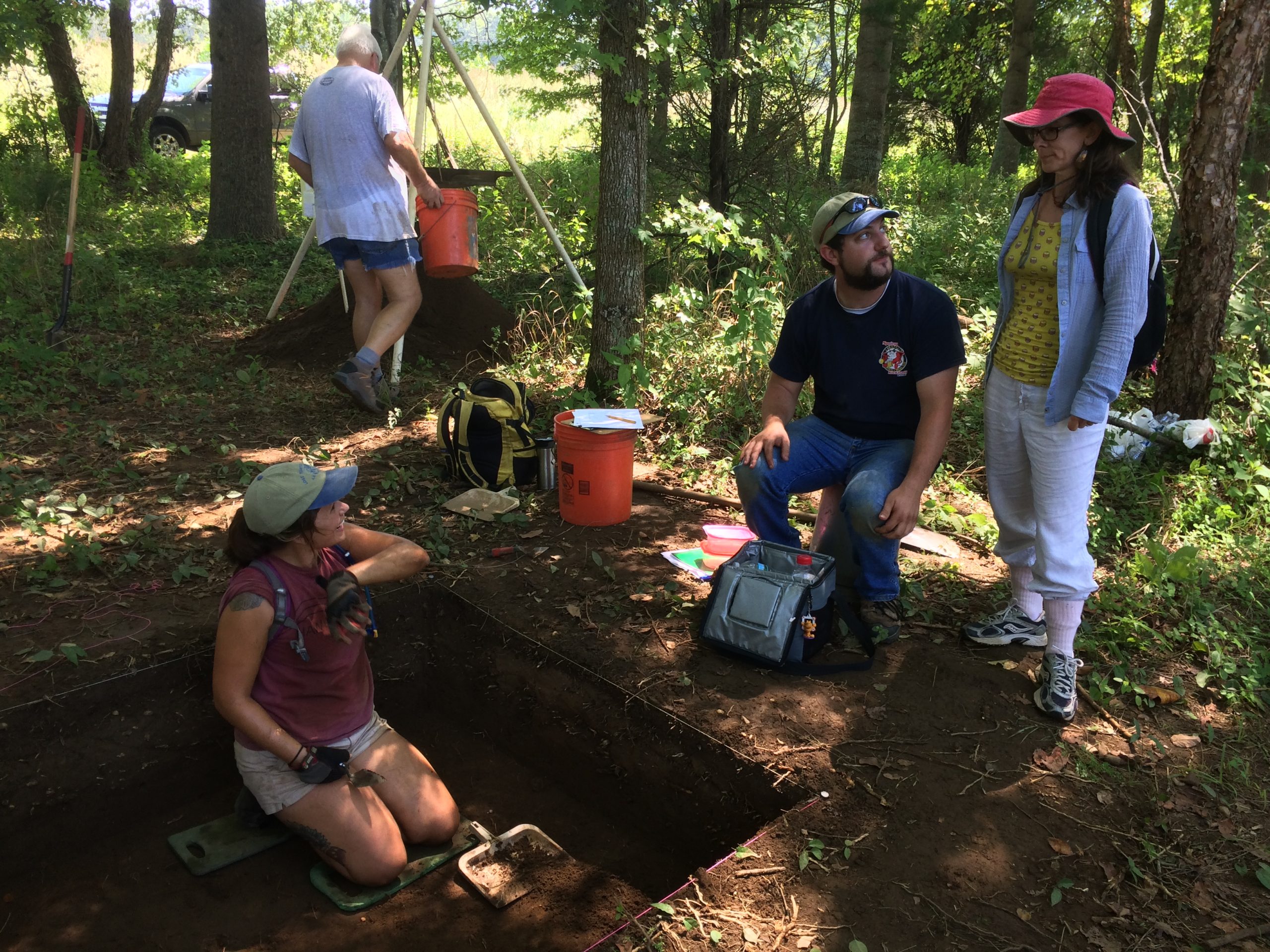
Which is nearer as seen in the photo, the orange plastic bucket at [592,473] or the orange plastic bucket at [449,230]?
the orange plastic bucket at [592,473]

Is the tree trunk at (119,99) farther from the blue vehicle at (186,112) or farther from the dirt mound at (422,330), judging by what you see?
the dirt mound at (422,330)

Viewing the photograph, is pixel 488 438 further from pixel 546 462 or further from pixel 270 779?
pixel 270 779

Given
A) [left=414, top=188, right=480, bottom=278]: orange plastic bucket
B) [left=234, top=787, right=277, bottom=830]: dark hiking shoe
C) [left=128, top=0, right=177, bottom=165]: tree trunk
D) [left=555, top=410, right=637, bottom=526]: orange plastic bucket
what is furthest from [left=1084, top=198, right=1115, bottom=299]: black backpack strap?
[left=128, top=0, right=177, bottom=165]: tree trunk

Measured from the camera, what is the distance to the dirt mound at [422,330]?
7086 millimetres

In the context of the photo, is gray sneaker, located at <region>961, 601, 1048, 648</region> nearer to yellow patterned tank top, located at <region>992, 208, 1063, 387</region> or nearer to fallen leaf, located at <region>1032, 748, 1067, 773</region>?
fallen leaf, located at <region>1032, 748, 1067, 773</region>

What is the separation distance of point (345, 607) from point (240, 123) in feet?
29.4

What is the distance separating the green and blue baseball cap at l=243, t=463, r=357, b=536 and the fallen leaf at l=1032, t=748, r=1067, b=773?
2335 millimetres

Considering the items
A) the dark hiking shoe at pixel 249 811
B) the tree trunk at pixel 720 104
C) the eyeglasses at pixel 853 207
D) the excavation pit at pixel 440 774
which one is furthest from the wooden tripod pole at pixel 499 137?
the dark hiking shoe at pixel 249 811

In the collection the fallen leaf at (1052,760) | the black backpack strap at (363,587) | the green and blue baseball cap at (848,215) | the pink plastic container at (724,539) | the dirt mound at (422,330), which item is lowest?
the fallen leaf at (1052,760)

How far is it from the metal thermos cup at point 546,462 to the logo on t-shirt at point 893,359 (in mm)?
2069

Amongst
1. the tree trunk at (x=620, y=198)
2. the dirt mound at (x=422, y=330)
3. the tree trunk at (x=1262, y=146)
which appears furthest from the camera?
the tree trunk at (x=1262, y=146)

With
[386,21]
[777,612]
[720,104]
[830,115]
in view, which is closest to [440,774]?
[777,612]

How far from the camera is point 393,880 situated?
9.96 feet

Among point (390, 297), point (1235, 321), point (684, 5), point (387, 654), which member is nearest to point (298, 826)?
point (387, 654)
